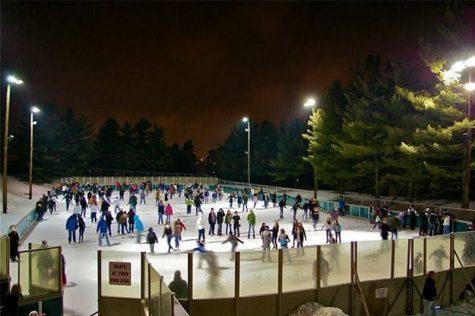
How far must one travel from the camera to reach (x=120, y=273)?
41.1ft

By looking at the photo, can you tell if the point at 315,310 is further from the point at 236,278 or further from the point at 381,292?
the point at 381,292

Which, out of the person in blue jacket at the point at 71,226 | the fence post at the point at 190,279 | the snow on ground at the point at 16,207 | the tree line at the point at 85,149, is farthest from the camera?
the tree line at the point at 85,149

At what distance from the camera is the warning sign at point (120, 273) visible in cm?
1246

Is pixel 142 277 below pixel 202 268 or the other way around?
below

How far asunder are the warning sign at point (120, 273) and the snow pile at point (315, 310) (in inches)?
178

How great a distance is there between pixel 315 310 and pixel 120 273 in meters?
5.28

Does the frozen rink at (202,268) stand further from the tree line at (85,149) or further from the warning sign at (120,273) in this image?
the tree line at (85,149)

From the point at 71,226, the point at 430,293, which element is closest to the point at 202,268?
the point at 430,293

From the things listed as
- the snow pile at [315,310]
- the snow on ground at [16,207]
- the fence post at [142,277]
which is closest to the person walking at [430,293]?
the snow pile at [315,310]

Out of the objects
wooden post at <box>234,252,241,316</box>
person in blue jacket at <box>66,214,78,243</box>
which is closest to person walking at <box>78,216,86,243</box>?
person in blue jacket at <box>66,214,78,243</box>

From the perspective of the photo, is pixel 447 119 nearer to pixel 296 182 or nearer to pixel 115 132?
pixel 296 182

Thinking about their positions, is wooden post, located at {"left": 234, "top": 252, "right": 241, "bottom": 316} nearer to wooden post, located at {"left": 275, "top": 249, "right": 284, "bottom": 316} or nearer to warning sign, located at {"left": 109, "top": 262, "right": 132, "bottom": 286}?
wooden post, located at {"left": 275, "top": 249, "right": 284, "bottom": 316}

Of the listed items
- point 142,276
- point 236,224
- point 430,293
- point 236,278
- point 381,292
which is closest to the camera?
point 142,276

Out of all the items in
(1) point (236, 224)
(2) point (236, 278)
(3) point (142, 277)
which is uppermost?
(3) point (142, 277)
